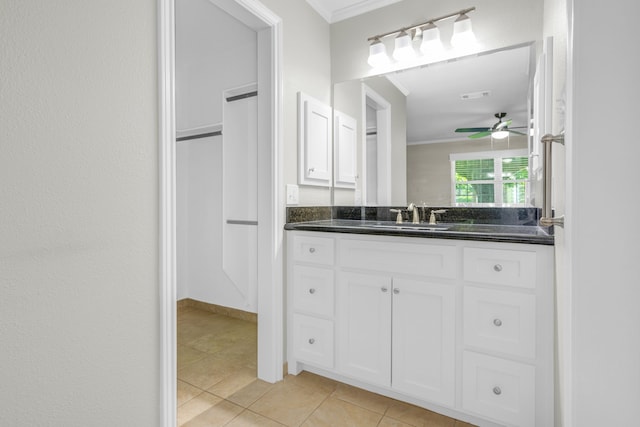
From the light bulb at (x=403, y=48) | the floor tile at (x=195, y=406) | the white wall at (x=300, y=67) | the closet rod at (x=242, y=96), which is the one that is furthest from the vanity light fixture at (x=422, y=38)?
the floor tile at (x=195, y=406)

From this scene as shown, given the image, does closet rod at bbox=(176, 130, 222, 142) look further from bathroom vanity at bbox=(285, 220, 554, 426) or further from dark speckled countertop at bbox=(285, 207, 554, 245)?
bathroom vanity at bbox=(285, 220, 554, 426)

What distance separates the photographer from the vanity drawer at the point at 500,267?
1.32 m

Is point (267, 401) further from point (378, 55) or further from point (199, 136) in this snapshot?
point (199, 136)

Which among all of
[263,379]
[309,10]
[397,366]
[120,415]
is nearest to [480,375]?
[397,366]

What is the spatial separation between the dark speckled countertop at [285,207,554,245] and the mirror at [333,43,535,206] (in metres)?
0.08

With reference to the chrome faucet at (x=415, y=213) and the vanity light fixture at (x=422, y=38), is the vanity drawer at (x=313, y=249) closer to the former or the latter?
the chrome faucet at (x=415, y=213)

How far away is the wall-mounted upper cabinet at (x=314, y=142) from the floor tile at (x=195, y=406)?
1309mm

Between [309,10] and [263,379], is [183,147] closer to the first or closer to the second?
[309,10]

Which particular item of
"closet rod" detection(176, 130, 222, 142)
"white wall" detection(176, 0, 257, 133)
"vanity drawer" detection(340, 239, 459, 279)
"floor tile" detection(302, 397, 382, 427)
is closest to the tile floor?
"floor tile" detection(302, 397, 382, 427)

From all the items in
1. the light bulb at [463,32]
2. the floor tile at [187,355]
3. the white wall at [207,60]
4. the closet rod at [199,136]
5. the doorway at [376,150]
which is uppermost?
the white wall at [207,60]

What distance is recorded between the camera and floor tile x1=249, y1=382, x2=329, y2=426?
1581mm

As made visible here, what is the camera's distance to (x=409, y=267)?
158 cm

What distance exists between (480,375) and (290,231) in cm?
119

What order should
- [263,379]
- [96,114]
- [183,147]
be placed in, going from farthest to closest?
[183,147], [263,379], [96,114]
